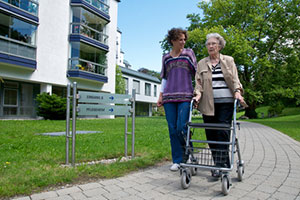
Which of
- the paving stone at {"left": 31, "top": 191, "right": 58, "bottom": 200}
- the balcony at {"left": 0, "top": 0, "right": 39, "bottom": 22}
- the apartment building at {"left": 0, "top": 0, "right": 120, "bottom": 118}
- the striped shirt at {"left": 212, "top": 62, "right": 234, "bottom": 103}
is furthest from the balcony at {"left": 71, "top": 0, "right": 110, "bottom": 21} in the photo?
the paving stone at {"left": 31, "top": 191, "right": 58, "bottom": 200}

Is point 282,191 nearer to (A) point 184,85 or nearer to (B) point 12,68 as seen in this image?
(A) point 184,85

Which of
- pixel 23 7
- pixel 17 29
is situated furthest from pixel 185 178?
pixel 23 7

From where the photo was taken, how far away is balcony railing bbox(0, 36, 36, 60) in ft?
48.2

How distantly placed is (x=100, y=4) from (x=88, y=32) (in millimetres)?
3630

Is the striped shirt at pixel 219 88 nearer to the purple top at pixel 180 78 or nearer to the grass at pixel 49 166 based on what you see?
the purple top at pixel 180 78

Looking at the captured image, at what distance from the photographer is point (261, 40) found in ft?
79.7

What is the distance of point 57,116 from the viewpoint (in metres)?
16.3

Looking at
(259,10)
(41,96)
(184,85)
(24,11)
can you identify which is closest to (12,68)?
(41,96)

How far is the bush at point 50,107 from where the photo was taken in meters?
15.8

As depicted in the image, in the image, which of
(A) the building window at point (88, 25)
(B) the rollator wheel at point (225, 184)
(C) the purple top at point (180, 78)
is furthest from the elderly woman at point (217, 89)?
(A) the building window at point (88, 25)

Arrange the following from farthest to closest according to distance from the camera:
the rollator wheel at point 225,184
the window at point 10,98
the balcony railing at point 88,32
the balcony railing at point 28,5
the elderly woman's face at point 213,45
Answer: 1. the balcony railing at point 88,32
2. the window at point 10,98
3. the balcony railing at point 28,5
4. the elderly woman's face at point 213,45
5. the rollator wheel at point 225,184

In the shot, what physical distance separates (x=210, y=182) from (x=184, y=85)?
1450 mm

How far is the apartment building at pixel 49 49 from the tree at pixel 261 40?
9749mm

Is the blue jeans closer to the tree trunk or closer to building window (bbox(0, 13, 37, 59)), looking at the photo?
building window (bbox(0, 13, 37, 59))
